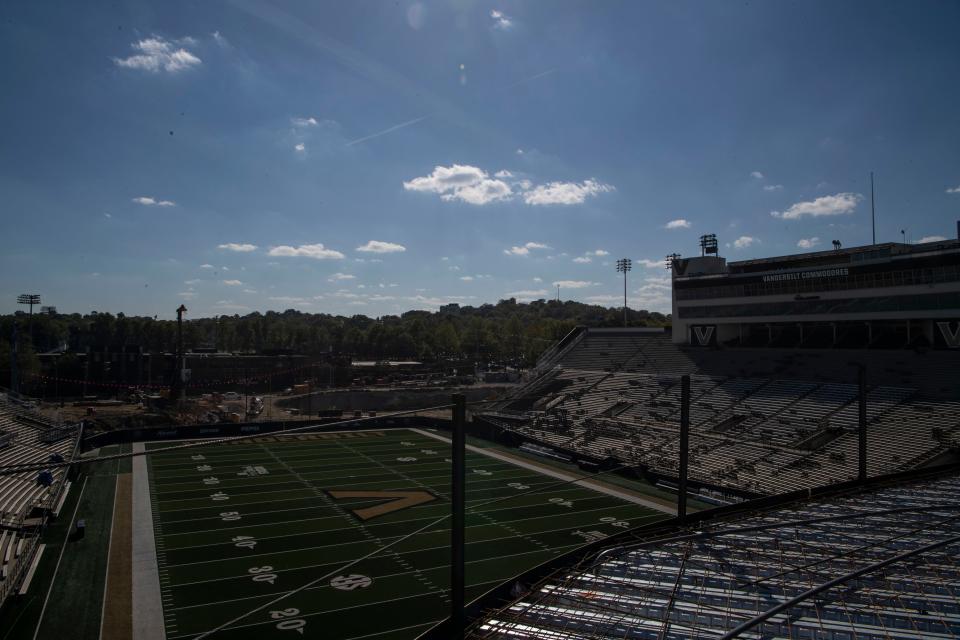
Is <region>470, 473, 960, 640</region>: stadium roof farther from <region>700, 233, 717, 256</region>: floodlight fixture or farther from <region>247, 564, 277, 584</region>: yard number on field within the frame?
<region>700, 233, 717, 256</region>: floodlight fixture

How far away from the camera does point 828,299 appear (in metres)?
31.0

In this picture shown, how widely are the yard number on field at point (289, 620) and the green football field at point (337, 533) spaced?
0.04 m

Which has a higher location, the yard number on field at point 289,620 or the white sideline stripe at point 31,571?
the white sideline stripe at point 31,571

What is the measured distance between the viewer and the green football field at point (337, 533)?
12844 mm

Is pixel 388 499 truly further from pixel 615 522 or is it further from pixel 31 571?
pixel 31 571

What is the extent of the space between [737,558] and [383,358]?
84763 mm

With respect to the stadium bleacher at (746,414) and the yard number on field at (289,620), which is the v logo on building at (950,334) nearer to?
the stadium bleacher at (746,414)

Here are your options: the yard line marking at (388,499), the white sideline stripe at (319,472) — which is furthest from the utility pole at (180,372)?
the yard line marking at (388,499)

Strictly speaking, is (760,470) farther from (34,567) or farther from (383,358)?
(383,358)

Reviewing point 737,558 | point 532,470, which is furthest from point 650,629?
point 532,470

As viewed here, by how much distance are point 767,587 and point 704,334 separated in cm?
3435

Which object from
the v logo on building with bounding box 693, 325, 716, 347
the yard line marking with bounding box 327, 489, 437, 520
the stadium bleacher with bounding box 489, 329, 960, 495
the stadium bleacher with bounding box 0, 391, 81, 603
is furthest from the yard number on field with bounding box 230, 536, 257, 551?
the v logo on building with bounding box 693, 325, 716, 347

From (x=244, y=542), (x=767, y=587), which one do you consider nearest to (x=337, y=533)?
(x=244, y=542)

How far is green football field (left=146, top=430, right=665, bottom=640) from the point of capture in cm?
1284
